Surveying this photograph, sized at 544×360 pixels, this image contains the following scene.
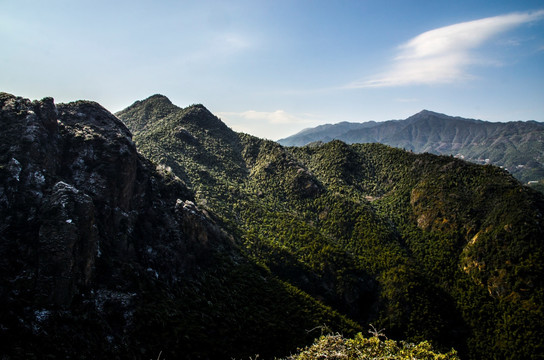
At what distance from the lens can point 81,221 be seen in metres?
33.5

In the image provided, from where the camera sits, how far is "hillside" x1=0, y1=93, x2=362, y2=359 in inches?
1125

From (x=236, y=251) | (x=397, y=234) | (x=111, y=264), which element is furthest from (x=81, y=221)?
(x=397, y=234)

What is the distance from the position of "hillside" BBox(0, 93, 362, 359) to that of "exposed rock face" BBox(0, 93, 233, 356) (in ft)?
0.44

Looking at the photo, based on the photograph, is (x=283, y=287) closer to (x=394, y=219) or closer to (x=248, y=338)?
(x=248, y=338)

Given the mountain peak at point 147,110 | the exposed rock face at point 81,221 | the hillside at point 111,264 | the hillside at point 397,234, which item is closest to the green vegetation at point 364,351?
the hillside at point 111,264

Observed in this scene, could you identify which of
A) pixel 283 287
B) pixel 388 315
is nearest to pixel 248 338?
pixel 283 287

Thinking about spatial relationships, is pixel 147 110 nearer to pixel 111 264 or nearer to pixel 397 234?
pixel 111 264

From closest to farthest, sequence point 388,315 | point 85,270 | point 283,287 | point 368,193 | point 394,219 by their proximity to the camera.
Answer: point 85,270 < point 283,287 < point 388,315 < point 394,219 < point 368,193

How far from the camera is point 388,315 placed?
61.4m

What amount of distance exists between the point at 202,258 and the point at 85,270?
20495 mm

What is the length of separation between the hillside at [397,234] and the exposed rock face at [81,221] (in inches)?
691

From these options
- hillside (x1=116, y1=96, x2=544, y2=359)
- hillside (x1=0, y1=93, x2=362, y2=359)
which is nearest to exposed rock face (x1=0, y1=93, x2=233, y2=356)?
hillside (x1=0, y1=93, x2=362, y2=359)

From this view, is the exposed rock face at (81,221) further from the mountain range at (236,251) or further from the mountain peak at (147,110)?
the mountain peak at (147,110)

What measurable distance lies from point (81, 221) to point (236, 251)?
3109cm
